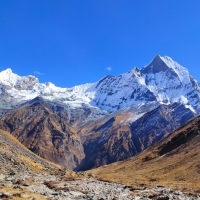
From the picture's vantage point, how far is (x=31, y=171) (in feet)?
284

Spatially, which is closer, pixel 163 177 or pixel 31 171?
pixel 31 171

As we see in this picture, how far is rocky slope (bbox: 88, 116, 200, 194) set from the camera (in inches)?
3709

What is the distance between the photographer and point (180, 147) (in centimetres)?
16400

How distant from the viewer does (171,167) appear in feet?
416

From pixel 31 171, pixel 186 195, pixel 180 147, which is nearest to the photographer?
pixel 186 195

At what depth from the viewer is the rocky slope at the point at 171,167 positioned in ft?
309

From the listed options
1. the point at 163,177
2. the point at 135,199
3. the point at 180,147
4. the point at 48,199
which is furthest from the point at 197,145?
the point at 48,199

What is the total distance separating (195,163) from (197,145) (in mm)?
35354

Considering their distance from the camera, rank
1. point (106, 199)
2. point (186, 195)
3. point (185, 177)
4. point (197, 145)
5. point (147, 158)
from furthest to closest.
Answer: point (147, 158)
point (197, 145)
point (185, 177)
point (186, 195)
point (106, 199)

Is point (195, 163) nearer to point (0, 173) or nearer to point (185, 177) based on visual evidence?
point (185, 177)

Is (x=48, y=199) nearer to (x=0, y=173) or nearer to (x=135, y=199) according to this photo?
(x=135, y=199)

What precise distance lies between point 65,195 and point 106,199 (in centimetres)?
748

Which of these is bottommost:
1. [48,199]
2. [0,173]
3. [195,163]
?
[48,199]

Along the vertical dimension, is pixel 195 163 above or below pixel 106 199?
above
